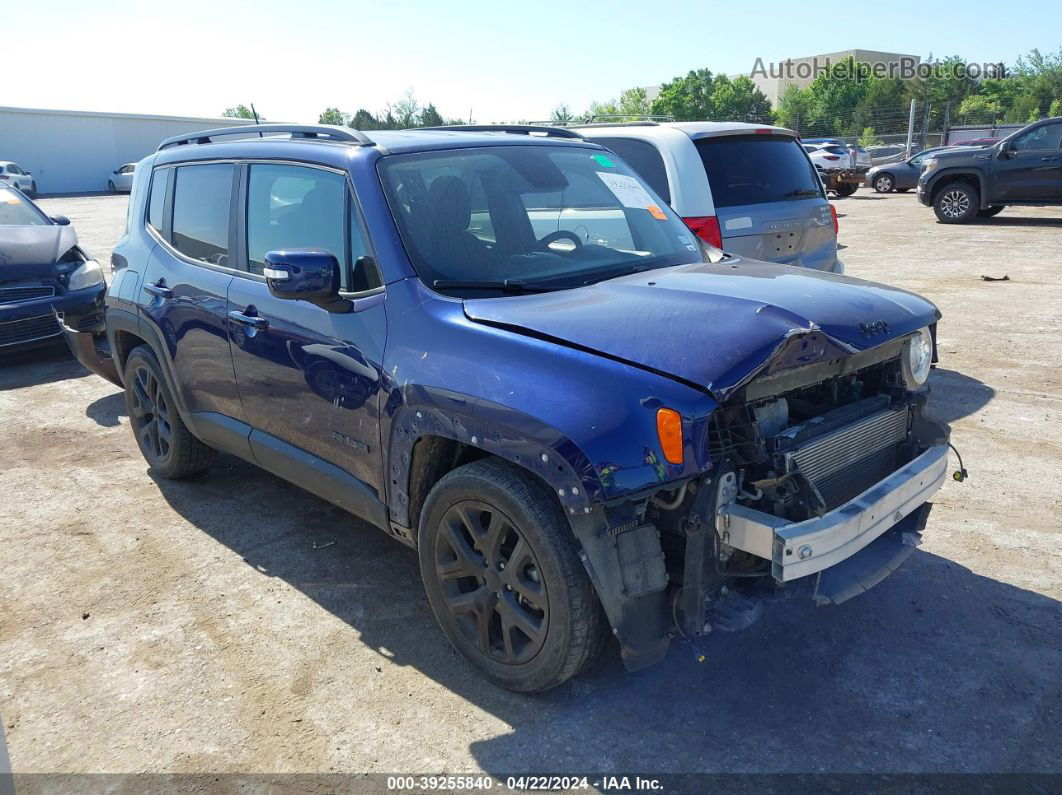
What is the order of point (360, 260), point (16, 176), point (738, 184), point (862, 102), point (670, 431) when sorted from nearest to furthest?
point (670, 431)
point (360, 260)
point (738, 184)
point (16, 176)
point (862, 102)

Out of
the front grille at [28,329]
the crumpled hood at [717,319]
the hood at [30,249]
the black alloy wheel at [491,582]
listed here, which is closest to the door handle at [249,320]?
the crumpled hood at [717,319]

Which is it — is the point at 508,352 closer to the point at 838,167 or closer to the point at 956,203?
the point at 956,203

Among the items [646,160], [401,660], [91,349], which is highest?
[646,160]

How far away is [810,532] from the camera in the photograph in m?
2.63

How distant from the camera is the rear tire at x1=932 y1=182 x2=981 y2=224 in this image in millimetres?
16984

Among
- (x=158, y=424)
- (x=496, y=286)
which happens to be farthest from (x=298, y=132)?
(x=158, y=424)

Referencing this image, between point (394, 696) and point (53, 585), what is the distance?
6.59 feet

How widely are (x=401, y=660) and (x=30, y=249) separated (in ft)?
23.4

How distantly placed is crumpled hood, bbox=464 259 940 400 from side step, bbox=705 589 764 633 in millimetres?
769

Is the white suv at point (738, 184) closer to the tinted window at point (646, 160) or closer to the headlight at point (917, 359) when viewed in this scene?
the tinted window at point (646, 160)

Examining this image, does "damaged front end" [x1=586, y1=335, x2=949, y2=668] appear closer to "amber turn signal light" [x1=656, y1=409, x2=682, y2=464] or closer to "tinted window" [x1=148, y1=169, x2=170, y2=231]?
"amber turn signal light" [x1=656, y1=409, x2=682, y2=464]

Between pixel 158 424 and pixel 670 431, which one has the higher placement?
pixel 670 431

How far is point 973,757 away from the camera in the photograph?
2697 millimetres

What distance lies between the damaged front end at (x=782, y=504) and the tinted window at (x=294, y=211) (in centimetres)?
177
